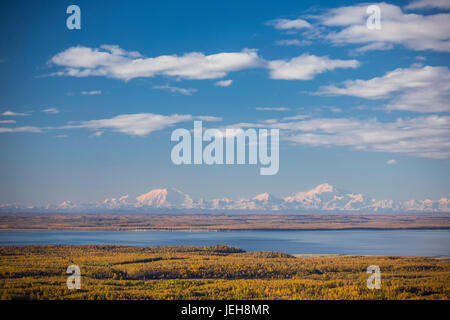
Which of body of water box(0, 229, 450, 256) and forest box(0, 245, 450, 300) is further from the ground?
forest box(0, 245, 450, 300)

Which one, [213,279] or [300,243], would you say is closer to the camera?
[213,279]

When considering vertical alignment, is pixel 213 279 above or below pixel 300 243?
above

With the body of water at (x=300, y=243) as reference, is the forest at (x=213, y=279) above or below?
above

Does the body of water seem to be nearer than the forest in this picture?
No

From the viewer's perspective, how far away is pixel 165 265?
65.0m

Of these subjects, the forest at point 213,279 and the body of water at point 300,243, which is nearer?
the forest at point 213,279

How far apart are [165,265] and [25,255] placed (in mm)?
29189
